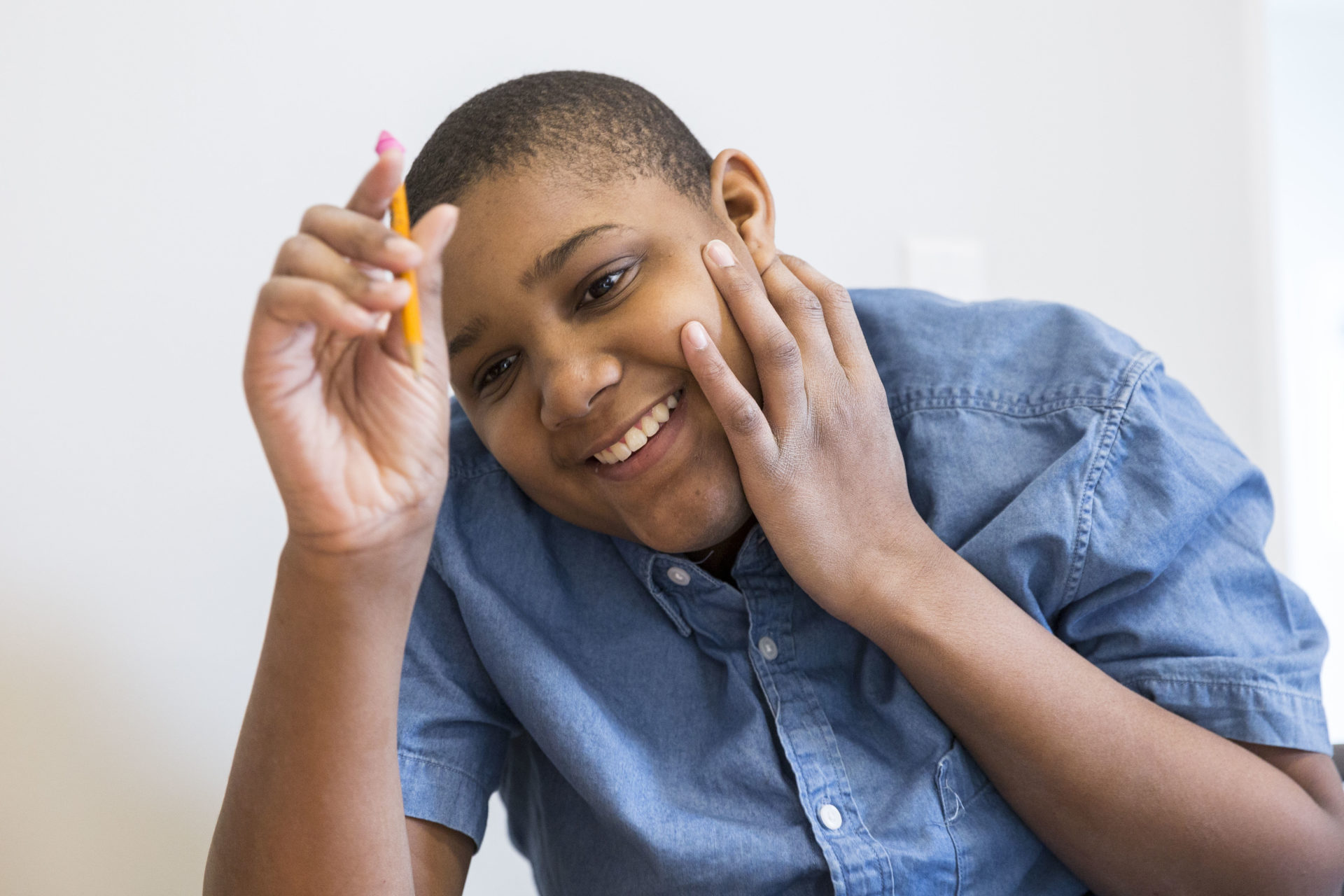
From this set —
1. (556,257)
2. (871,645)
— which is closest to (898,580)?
(871,645)

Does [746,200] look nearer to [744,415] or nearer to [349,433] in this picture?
[744,415]

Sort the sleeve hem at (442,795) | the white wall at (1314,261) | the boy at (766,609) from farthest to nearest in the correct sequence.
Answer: the white wall at (1314,261)
the sleeve hem at (442,795)
the boy at (766,609)

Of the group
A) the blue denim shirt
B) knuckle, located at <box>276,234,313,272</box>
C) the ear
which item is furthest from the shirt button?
knuckle, located at <box>276,234,313,272</box>

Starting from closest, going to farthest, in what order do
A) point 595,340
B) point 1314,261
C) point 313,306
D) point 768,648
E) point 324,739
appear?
point 313,306, point 324,739, point 595,340, point 768,648, point 1314,261

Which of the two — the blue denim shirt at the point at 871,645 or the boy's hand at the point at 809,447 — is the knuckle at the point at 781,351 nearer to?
the boy's hand at the point at 809,447

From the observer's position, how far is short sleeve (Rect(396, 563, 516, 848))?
0.87m

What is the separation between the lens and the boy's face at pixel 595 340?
2.53 ft

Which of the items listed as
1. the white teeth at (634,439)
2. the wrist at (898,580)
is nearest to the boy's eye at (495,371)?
the white teeth at (634,439)

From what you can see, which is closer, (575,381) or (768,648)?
(575,381)

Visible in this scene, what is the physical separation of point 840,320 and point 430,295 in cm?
37

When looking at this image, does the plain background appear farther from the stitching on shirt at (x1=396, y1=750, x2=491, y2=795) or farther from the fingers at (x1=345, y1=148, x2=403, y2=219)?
the fingers at (x1=345, y1=148, x2=403, y2=219)

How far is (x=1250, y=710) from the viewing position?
78cm

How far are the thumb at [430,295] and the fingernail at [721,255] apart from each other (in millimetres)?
257

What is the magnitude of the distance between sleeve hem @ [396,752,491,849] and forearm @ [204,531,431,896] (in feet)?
0.41
